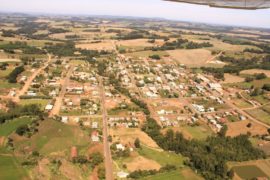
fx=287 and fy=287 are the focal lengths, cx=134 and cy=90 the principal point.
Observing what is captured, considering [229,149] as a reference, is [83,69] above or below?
above

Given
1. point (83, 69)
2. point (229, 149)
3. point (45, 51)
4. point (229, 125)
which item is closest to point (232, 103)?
point (229, 125)

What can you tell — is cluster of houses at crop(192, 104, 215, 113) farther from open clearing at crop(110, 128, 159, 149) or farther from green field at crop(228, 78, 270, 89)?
Answer: green field at crop(228, 78, 270, 89)

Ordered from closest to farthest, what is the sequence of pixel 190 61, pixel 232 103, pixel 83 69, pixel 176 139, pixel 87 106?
pixel 176 139 → pixel 87 106 → pixel 232 103 → pixel 83 69 → pixel 190 61

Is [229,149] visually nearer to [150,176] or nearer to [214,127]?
A: [214,127]

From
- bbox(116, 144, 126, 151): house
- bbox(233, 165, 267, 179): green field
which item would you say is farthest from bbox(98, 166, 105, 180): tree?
bbox(233, 165, 267, 179): green field

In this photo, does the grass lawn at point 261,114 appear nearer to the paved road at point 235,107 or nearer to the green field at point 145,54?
the paved road at point 235,107

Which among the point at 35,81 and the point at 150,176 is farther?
the point at 35,81

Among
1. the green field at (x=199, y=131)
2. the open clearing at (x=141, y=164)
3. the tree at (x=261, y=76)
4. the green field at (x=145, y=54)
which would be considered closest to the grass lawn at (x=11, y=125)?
the open clearing at (x=141, y=164)
